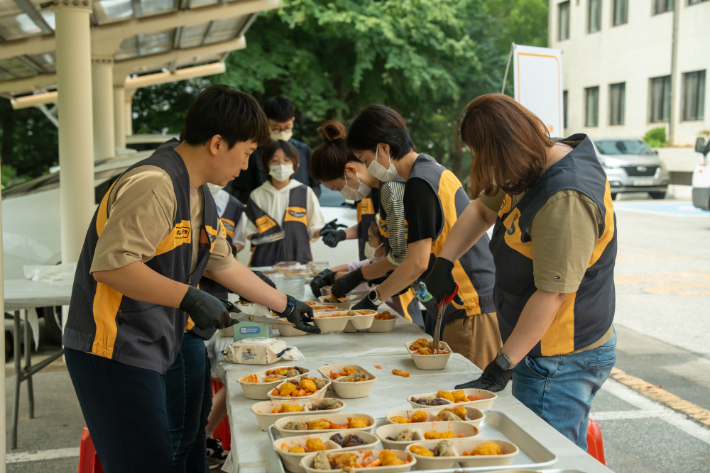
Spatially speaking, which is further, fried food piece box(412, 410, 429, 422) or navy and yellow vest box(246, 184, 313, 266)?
navy and yellow vest box(246, 184, 313, 266)

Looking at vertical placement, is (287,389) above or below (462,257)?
below

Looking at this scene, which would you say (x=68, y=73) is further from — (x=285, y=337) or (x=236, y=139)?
(x=236, y=139)

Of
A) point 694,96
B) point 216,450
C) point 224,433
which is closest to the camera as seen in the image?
point 216,450

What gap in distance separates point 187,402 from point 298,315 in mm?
514

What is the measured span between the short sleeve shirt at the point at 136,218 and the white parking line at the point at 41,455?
2.39 metres

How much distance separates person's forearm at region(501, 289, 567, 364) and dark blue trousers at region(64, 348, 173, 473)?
1.07 metres

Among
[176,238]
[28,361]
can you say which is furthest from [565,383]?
[28,361]

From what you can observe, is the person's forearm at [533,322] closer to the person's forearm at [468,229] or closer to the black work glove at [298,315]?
the person's forearm at [468,229]

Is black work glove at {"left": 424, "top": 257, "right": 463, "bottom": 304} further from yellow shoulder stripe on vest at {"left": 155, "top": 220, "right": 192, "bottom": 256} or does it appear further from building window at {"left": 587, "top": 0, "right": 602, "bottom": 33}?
building window at {"left": 587, "top": 0, "right": 602, "bottom": 33}

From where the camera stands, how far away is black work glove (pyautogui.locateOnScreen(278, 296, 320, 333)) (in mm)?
2527

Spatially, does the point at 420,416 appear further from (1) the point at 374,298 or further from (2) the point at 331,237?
(2) the point at 331,237

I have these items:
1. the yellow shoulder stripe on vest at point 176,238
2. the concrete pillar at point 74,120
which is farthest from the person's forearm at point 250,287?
the concrete pillar at point 74,120

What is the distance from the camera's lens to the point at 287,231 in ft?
15.9

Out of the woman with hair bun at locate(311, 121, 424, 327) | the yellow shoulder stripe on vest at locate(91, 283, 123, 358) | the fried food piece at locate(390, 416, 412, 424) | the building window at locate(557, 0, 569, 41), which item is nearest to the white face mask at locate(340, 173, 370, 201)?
the woman with hair bun at locate(311, 121, 424, 327)
